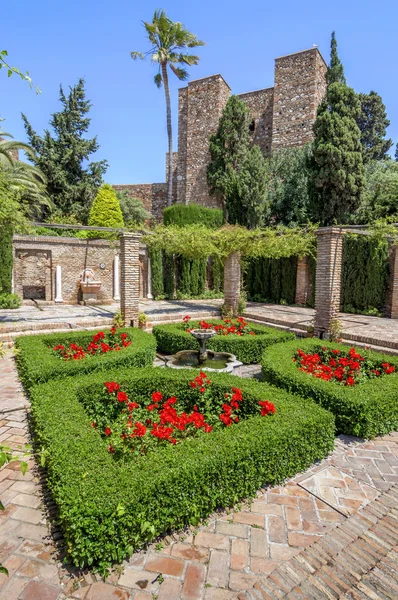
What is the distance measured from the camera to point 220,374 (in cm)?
523

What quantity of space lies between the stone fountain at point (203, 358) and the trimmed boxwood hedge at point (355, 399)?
5.85 ft

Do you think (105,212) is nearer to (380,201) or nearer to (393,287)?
(380,201)

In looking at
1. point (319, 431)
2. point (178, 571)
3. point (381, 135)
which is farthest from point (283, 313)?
point (381, 135)

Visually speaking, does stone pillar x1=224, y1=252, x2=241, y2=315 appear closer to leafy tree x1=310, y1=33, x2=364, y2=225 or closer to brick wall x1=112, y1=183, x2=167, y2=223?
leafy tree x1=310, y1=33, x2=364, y2=225

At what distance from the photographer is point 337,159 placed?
15047 millimetres

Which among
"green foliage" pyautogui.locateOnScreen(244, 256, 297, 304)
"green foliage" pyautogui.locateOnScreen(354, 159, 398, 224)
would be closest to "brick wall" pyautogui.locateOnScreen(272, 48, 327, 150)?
"green foliage" pyautogui.locateOnScreen(354, 159, 398, 224)

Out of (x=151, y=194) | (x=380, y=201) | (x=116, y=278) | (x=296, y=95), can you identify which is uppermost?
(x=296, y=95)

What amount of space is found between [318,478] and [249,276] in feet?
47.8

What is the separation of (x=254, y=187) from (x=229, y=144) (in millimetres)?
4686

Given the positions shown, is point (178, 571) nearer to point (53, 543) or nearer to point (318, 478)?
point (53, 543)

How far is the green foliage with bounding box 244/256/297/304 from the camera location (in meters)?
15.7

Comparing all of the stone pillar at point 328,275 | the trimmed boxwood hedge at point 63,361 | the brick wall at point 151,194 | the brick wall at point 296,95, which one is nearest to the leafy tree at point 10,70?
the trimmed boxwood hedge at point 63,361

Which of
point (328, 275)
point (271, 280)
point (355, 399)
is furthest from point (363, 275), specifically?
point (355, 399)

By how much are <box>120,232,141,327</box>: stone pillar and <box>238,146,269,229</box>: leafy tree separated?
1036 cm
